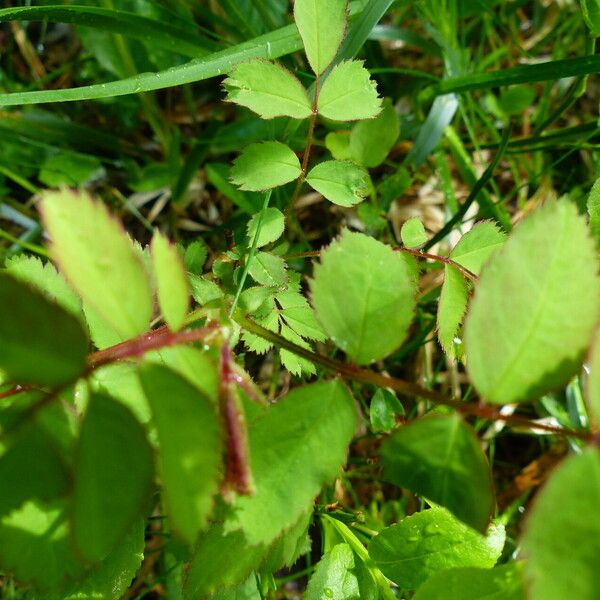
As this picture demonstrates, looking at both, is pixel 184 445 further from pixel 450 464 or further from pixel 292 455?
pixel 450 464

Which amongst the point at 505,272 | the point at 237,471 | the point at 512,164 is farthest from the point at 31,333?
the point at 512,164

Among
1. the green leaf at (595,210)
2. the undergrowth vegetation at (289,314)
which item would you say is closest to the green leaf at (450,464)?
the undergrowth vegetation at (289,314)

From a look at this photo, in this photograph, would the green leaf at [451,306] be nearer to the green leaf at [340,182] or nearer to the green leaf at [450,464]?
the green leaf at [340,182]

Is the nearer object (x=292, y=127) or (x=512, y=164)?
(x=292, y=127)

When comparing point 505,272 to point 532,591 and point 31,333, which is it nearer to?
point 532,591

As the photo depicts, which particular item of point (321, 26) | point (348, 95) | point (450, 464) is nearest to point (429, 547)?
point (450, 464)

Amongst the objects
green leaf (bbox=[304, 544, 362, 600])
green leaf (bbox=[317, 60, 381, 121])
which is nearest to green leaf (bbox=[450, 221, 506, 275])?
green leaf (bbox=[317, 60, 381, 121])
